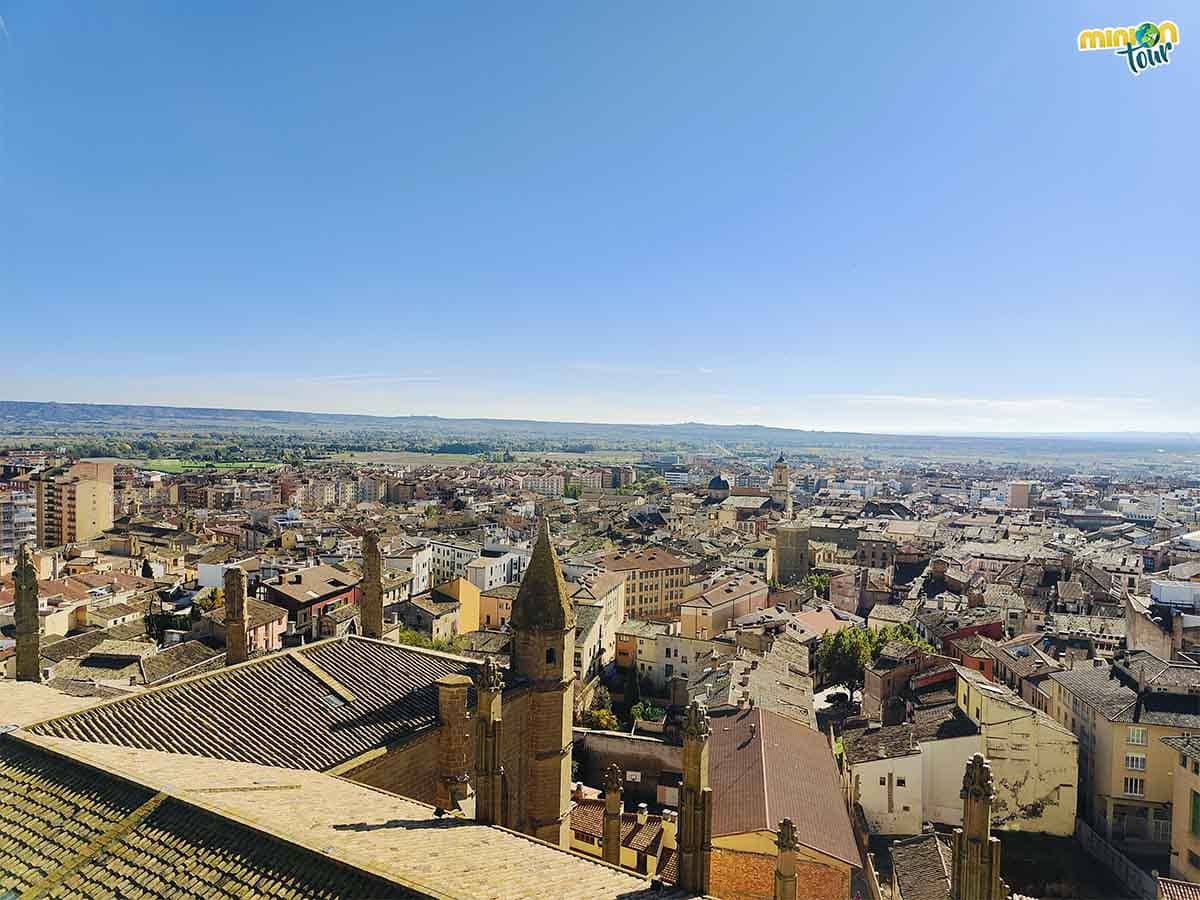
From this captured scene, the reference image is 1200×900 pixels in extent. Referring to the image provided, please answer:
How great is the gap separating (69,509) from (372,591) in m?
103

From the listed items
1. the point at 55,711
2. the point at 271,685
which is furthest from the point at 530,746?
the point at 55,711

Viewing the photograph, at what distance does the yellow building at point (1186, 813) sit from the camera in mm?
28125

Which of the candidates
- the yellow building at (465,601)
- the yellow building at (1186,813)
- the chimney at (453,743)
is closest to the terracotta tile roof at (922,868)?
the yellow building at (1186,813)

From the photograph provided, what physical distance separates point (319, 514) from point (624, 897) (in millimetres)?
121086

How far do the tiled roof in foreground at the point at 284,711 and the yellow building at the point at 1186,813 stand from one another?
27109 mm

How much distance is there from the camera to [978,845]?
8.71m

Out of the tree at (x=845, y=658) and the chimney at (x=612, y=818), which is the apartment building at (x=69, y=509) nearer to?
the tree at (x=845, y=658)

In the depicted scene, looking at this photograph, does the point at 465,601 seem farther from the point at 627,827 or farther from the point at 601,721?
the point at 627,827

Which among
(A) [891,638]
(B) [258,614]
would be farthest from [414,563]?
(A) [891,638]

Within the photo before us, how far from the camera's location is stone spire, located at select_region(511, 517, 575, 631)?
16.2 metres

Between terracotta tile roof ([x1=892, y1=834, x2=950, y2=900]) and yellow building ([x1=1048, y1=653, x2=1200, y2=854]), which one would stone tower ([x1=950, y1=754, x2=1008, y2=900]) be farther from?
yellow building ([x1=1048, y1=653, x2=1200, y2=854])

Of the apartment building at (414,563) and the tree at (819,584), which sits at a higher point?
the apartment building at (414,563)

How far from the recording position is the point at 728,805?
2484 cm

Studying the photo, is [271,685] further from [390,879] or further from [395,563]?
[395,563]
